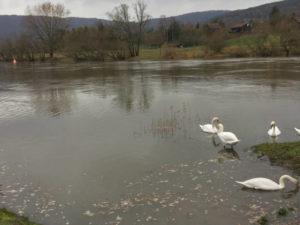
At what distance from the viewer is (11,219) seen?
6.52 m

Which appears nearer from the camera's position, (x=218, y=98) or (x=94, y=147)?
(x=94, y=147)

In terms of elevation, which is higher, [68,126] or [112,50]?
[112,50]

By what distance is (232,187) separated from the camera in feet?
26.6

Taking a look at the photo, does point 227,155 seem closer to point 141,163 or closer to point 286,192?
point 286,192

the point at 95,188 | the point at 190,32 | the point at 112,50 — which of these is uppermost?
the point at 190,32

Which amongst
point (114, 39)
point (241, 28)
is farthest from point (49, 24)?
point (241, 28)

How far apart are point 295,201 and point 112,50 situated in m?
78.2

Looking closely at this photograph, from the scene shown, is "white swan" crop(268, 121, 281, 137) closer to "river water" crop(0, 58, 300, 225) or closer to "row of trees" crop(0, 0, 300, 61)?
"river water" crop(0, 58, 300, 225)

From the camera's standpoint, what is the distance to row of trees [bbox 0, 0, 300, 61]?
63219 millimetres

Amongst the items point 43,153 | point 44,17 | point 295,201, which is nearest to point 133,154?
point 43,153

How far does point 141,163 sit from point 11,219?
4448 mm

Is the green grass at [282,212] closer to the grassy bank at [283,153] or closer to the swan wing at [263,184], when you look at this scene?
the swan wing at [263,184]

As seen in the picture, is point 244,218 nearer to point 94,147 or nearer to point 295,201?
point 295,201

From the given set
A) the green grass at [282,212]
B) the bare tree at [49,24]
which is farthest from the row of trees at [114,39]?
the green grass at [282,212]
